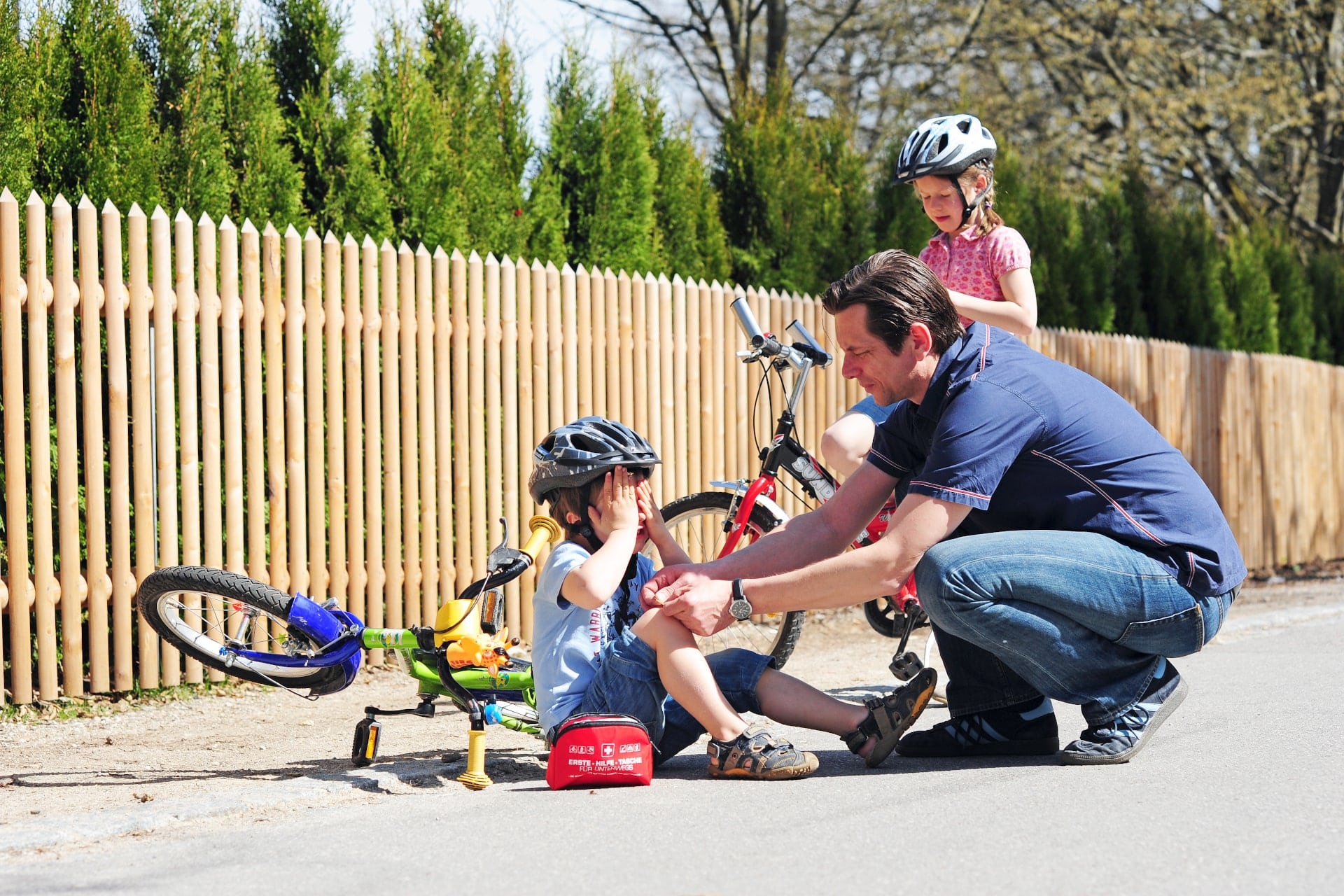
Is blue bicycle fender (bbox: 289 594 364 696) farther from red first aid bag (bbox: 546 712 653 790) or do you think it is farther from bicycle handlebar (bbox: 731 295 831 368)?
bicycle handlebar (bbox: 731 295 831 368)

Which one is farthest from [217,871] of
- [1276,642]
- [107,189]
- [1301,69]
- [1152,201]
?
[1301,69]

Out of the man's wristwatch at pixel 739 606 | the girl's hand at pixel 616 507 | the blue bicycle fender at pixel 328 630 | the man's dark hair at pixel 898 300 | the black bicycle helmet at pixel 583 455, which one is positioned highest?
the man's dark hair at pixel 898 300

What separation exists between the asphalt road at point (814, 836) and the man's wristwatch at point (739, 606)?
46 centimetres

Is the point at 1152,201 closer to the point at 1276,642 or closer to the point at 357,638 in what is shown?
the point at 1276,642

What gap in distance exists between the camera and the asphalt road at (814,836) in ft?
9.23

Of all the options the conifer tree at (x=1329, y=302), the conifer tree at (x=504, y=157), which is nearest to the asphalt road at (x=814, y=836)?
the conifer tree at (x=504, y=157)

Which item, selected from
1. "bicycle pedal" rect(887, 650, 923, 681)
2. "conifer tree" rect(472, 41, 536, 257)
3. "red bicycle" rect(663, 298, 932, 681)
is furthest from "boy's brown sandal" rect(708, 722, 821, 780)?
"conifer tree" rect(472, 41, 536, 257)

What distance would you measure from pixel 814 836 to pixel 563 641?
1094 mm

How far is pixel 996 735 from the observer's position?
13.3ft

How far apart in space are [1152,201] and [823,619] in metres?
9.24

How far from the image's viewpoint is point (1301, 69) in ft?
68.0

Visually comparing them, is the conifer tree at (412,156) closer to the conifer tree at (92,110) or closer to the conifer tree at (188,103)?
the conifer tree at (188,103)

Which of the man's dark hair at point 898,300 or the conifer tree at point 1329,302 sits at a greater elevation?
the conifer tree at point 1329,302

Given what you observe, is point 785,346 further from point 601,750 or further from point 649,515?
point 601,750
